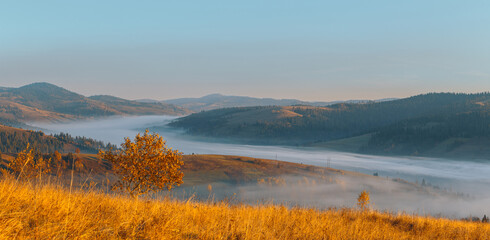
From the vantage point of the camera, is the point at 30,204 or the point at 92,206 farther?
the point at 92,206

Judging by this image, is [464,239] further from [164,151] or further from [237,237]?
[164,151]

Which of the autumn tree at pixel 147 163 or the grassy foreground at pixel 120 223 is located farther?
the autumn tree at pixel 147 163

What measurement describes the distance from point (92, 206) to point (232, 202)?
6.66m

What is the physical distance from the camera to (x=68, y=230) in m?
6.80

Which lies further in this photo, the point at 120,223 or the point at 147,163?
the point at 147,163

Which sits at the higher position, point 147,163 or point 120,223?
point 120,223

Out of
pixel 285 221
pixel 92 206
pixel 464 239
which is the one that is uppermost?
pixel 92 206

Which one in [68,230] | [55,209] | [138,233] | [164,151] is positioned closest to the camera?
[68,230]

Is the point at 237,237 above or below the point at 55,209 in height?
below

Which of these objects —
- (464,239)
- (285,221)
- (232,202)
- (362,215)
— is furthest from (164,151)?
(464,239)

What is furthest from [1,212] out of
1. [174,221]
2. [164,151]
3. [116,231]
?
[164,151]

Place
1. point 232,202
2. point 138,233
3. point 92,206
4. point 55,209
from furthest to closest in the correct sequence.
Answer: point 232,202 → point 92,206 → point 55,209 → point 138,233

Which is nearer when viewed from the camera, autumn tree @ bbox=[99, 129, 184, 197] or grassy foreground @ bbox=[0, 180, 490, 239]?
grassy foreground @ bbox=[0, 180, 490, 239]

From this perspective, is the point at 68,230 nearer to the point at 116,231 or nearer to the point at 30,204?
the point at 116,231
